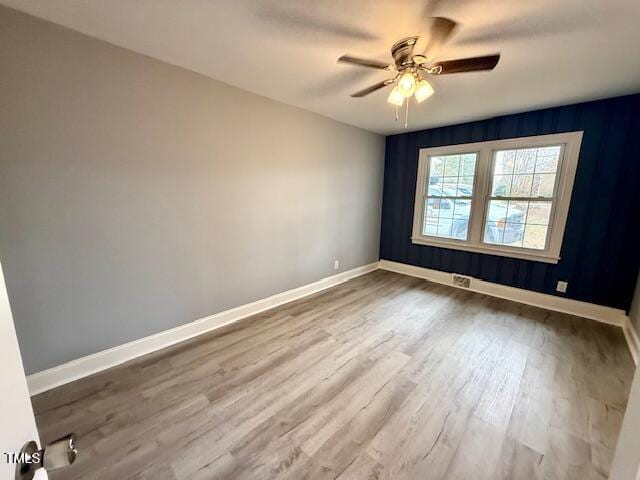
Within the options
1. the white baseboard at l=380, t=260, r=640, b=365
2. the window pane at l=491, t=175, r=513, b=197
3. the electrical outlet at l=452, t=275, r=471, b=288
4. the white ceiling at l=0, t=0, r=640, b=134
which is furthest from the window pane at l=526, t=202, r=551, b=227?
the white ceiling at l=0, t=0, r=640, b=134

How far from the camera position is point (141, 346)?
2.20 meters

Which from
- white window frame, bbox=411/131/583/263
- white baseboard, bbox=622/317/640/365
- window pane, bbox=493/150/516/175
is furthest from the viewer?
window pane, bbox=493/150/516/175

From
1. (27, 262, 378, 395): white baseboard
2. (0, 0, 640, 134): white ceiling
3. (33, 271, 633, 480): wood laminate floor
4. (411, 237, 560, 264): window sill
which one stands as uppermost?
(0, 0, 640, 134): white ceiling

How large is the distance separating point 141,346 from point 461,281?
4.00 metres

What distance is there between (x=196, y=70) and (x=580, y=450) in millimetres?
3708

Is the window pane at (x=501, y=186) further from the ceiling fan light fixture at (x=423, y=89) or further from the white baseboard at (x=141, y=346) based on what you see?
the white baseboard at (x=141, y=346)

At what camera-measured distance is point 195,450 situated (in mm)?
1426

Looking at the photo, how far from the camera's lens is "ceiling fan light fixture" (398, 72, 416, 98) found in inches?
71.0

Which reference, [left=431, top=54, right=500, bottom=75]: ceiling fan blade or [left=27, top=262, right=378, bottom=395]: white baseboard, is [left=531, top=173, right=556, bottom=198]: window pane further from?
[left=27, top=262, right=378, bottom=395]: white baseboard

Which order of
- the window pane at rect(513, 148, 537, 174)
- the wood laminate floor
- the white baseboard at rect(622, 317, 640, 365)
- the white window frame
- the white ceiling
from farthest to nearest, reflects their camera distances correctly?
1. the window pane at rect(513, 148, 537, 174)
2. the white window frame
3. the white baseboard at rect(622, 317, 640, 365)
4. the white ceiling
5. the wood laminate floor

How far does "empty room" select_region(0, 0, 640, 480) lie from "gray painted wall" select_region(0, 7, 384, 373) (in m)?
0.01

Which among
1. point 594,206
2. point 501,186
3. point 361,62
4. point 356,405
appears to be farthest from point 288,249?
point 594,206

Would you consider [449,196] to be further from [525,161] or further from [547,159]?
[547,159]

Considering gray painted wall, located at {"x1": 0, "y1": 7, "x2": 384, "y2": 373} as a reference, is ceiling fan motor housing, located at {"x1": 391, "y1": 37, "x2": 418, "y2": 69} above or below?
above
